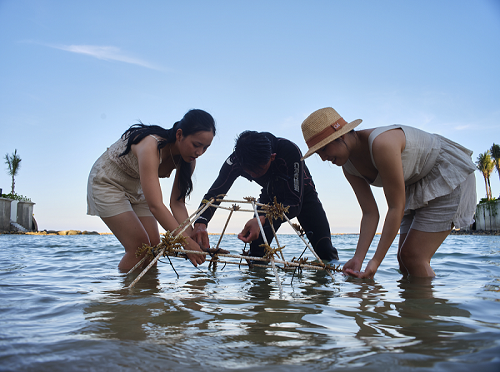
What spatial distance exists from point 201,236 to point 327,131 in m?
1.83

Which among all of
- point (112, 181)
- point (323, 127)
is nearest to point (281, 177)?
point (323, 127)

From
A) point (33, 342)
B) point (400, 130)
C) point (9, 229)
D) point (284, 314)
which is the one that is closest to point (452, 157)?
point (400, 130)

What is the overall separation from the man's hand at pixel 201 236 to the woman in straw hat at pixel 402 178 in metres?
1.54

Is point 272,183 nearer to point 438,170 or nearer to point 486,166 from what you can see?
point 438,170

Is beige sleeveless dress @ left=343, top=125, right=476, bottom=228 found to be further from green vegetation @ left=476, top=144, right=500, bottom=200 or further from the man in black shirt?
green vegetation @ left=476, top=144, right=500, bottom=200

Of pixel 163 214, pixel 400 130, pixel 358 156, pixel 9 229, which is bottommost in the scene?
pixel 9 229

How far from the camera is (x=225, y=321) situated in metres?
1.77

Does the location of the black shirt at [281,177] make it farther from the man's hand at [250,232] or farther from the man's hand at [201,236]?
the man's hand at [250,232]

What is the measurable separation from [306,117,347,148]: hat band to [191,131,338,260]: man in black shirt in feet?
2.92

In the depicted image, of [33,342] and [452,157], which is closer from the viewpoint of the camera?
[33,342]

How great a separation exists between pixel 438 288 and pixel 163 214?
2.44m

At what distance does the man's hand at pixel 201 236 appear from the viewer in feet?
12.0

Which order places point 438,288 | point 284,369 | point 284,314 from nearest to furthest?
point 284,369 < point 284,314 < point 438,288

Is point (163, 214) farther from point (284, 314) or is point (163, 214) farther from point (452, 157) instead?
point (452, 157)
